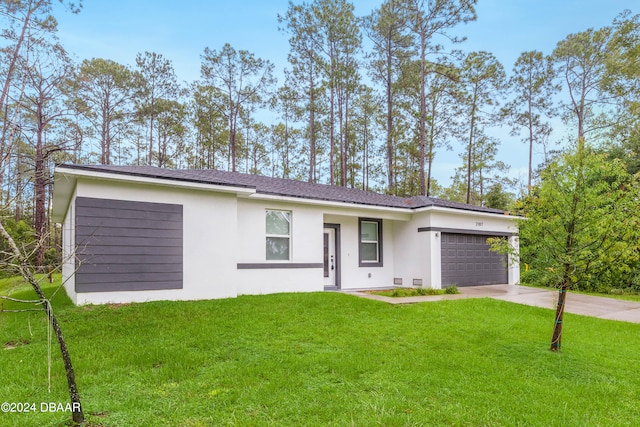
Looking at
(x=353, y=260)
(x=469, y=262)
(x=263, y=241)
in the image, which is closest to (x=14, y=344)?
(x=263, y=241)

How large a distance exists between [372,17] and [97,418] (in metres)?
22.2

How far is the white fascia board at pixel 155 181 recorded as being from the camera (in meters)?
6.83

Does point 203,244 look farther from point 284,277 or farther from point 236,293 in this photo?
point 284,277

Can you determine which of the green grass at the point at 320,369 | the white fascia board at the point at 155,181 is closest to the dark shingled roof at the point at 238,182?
the white fascia board at the point at 155,181

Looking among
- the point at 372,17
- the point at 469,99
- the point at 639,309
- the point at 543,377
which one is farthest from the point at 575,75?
the point at 543,377

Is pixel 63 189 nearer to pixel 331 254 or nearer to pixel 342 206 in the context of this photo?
pixel 342 206

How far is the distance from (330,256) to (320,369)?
23.5 ft

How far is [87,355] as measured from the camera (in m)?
4.41

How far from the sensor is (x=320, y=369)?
13.6ft

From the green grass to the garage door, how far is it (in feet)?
16.5

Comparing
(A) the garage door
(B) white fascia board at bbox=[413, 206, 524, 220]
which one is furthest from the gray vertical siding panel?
(A) the garage door

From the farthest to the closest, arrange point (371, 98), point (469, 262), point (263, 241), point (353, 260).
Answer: point (371, 98), point (469, 262), point (353, 260), point (263, 241)

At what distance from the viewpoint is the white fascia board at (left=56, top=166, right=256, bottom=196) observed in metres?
6.83

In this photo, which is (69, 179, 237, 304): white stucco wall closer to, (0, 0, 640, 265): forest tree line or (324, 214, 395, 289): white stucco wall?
(324, 214, 395, 289): white stucco wall
